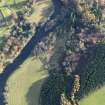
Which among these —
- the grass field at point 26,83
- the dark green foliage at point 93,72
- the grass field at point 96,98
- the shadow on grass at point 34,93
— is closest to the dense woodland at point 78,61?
the dark green foliage at point 93,72

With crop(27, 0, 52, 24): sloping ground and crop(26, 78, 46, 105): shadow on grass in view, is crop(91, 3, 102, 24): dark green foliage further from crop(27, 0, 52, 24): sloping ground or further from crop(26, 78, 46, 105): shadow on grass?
crop(26, 78, 46, 105): shadow on grass

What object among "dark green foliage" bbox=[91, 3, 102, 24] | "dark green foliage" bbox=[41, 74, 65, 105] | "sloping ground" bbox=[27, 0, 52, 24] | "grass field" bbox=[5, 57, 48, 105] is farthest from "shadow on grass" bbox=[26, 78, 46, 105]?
"dark green foliage" bbox=[91, 3, 102, 24]

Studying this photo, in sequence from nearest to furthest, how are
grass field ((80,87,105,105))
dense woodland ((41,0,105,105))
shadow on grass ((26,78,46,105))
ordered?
grass field ((80,87,105,105)) < dense woodland ((41,0,105,105)) < shadow on grass ((26,78,46,105))

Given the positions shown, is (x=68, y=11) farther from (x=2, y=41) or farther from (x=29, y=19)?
(x=2, y=41)

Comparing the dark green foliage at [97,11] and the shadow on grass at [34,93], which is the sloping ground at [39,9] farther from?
the shadow on grass at [34,93]

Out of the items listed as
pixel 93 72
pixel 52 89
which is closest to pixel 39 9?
pixel 52 89

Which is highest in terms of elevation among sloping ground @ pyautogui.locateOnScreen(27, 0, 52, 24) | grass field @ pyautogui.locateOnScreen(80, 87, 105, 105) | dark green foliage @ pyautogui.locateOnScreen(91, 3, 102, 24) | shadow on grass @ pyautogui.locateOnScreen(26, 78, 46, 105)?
sloping ground @ pyautogui.locateOnScreen(27, 0, 52, 24)

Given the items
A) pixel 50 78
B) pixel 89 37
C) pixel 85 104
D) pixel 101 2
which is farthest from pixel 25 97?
pixel 101 2
